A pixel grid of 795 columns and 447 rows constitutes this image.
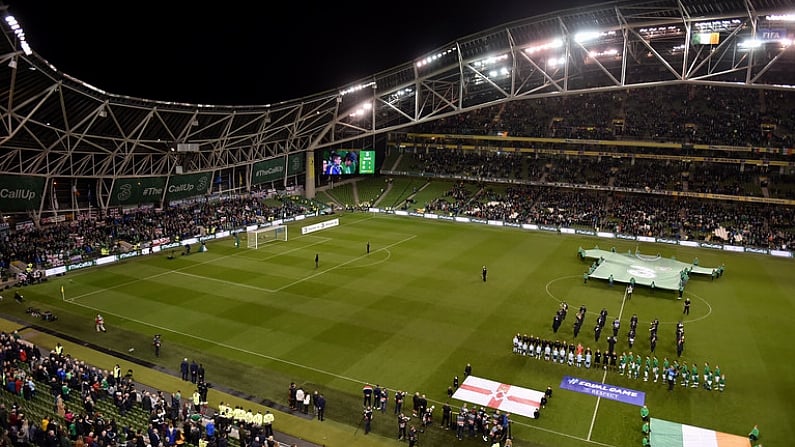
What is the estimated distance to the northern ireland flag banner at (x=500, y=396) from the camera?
20472 millimetres

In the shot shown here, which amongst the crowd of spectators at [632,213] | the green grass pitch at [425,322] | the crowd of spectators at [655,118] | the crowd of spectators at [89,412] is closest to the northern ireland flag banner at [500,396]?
the green grass pitch at [425,322]

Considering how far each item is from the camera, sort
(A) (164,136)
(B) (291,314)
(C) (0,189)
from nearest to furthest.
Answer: (B) (291,314) < (C) (0,189) < (A) (164,136)

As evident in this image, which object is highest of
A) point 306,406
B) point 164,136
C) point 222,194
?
point 164,136

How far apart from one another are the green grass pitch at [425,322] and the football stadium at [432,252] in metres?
0.19

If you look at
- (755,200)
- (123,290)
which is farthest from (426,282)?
(755,200)

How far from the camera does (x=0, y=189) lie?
3828 centimetres

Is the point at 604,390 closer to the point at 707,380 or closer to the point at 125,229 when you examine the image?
the point at 707,380

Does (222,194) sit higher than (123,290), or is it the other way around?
(222,194)

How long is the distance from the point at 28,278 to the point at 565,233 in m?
45.5

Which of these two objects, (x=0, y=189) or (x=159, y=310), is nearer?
(x=159, y=310)

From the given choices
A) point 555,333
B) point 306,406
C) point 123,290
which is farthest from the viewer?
point 123,290

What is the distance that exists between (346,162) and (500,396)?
51743mm

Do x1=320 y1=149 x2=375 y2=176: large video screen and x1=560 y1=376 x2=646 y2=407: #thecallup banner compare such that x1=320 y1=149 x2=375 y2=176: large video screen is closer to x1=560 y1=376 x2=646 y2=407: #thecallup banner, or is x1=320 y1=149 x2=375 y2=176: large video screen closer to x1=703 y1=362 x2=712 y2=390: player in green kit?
x1=560 y1=376 x2=646 y2=407: #thecallup banner

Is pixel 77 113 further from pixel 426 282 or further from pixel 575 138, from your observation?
pixel 575 138
